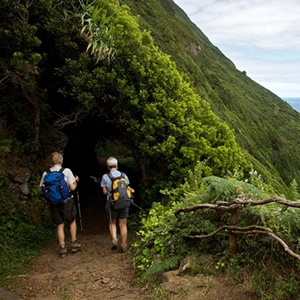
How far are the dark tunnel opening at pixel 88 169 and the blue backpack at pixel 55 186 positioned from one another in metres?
2.79

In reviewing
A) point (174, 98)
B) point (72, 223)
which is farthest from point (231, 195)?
point (174, 98)

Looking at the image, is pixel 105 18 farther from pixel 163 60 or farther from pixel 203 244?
pixel 203 244

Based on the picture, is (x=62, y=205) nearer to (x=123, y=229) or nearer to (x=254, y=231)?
(x=123, y=229)

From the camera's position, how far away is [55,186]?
582cm

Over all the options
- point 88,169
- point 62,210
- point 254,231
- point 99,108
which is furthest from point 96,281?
point 88,169

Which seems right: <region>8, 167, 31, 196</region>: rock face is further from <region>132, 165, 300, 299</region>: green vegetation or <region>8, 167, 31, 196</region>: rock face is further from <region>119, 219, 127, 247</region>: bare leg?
<region>132, 165, 300, 299</region>: green vegetation

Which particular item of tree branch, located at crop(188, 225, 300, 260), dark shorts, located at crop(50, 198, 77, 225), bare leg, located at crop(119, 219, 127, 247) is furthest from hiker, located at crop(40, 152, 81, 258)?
tree branch, located at crop(188, 225, 300, 260)

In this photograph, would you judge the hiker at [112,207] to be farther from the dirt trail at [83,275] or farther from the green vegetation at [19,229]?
the green vegetation at [19,229]

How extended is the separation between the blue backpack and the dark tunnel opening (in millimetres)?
2790

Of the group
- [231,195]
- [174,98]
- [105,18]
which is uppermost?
[105,18]

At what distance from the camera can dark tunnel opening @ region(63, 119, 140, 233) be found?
9616mm

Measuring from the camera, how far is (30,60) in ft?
23.0

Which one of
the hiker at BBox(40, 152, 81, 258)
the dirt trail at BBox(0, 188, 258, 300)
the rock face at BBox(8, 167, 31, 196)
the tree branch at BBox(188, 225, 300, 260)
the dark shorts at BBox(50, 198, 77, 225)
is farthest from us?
the rock face at BBox(8, 167, 31, 196)

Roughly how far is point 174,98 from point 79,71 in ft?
7.58
